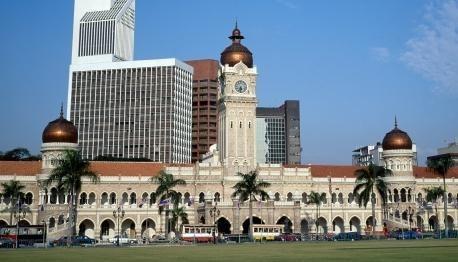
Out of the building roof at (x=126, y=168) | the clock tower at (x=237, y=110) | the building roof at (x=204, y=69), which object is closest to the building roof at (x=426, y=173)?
the clock tower at (x=237, y=110)

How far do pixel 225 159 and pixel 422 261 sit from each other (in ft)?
239

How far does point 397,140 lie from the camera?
109 m

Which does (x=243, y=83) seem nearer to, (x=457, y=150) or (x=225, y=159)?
(x=225, y=159)

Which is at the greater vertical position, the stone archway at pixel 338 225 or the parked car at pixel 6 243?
the stone archway at pixel 338 225

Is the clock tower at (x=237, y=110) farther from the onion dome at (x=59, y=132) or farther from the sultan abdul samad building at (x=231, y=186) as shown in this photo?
the onion dome at (x=59, y=132)

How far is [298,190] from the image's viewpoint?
337 feet

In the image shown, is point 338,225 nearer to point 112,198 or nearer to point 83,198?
point 112,198

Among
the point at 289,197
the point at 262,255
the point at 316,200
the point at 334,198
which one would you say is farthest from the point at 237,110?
the point at 262,255

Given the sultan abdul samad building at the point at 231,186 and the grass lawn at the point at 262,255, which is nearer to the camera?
the grass lawn at the point at 262,255

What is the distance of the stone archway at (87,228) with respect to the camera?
9350 cm

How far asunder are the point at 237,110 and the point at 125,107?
230ft

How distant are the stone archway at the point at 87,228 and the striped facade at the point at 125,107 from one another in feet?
239

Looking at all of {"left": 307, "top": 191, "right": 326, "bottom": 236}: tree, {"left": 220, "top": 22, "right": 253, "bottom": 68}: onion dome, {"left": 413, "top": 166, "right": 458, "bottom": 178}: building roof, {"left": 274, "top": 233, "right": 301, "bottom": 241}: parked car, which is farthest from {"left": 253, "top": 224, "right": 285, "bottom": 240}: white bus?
{"left": 413, "top": 166, "right": 458, "bottom": 178}: building roof

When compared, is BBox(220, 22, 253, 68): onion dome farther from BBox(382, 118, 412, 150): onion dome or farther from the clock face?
BBox(382, 118, 412, 150): onion dome
